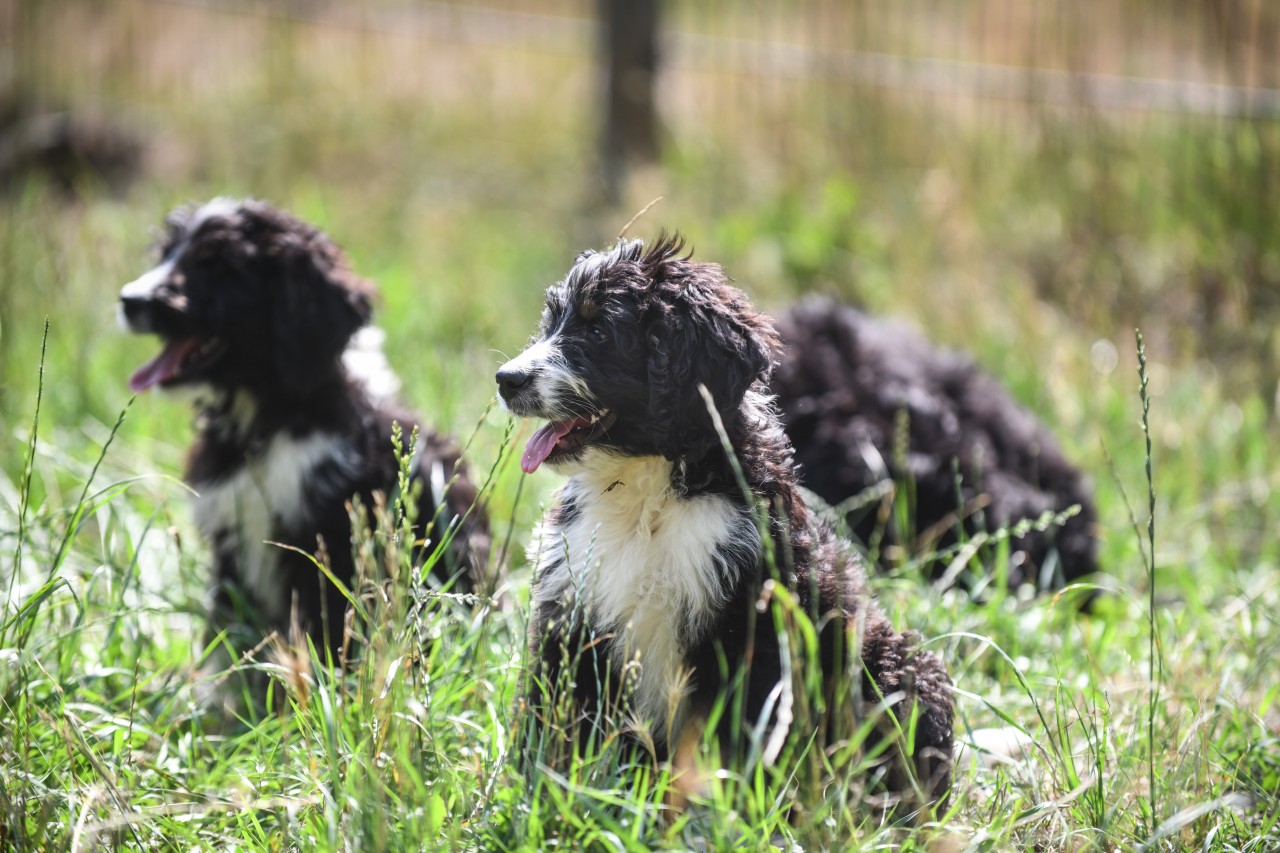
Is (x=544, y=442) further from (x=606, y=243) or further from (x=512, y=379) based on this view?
(x=606, y=243)

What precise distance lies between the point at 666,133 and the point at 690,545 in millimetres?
6825

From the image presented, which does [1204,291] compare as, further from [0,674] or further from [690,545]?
[0,674]

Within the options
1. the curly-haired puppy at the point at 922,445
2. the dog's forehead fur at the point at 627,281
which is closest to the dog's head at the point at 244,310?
the dog's forehead fur at the point at 627,281

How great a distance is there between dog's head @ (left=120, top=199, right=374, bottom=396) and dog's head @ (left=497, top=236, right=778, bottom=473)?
1.21 meters

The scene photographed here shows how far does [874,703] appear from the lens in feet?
9.16

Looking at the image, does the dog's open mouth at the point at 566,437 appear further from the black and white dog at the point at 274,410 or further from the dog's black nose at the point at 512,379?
the black and white dog at the point at 274,410

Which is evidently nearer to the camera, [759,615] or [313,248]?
[759,615]

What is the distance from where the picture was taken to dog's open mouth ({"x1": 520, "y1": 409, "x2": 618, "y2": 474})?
9.23 feet

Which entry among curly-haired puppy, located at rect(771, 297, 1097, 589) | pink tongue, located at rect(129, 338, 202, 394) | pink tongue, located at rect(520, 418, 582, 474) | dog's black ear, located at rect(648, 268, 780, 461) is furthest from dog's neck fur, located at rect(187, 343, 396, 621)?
curly-haired puppy, located at rect(771, 297, 1097, 589)

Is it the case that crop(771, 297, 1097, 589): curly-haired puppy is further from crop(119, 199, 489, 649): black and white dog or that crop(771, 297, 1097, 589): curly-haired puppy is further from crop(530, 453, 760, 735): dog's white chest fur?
crop(530, 453, 760, 735): dog's white chest fur

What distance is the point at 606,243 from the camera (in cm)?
306

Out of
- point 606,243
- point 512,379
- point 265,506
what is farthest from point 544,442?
point 265,506

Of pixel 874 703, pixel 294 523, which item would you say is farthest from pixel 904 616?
pixel 294 523

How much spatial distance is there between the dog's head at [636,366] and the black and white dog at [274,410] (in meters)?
0.95
